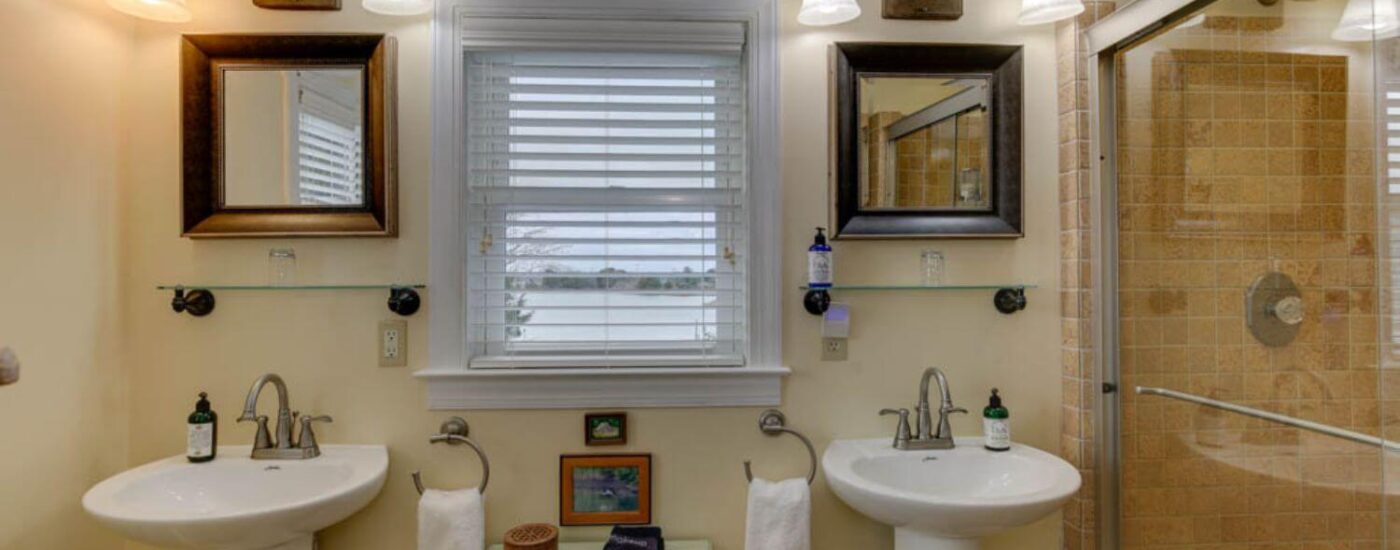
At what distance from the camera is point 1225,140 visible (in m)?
1.68

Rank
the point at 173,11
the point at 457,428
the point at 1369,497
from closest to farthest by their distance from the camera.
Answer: the point at 1369,497 < the point at 173,11 < the point at 457,428

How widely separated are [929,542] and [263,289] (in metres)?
1.91

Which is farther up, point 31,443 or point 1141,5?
point 1141,5

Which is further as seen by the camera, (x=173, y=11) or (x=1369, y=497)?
(x=173, y=11)

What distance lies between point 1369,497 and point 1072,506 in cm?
62

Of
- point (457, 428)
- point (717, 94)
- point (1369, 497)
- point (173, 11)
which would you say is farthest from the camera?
point (717, 94)

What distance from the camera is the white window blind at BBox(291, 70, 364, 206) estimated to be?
5.87 ft

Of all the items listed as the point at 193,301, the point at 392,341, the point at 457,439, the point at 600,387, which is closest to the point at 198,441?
the point at 193,301

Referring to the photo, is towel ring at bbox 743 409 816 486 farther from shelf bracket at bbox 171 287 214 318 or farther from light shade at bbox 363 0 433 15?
shelf bracket at bbox 171 287 214 318

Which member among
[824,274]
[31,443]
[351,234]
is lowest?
[31,443]

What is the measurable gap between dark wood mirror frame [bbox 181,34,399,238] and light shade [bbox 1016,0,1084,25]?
5.77 feet

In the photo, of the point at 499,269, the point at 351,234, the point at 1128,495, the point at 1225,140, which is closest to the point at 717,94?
the point at 499,269

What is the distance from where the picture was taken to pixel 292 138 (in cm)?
179

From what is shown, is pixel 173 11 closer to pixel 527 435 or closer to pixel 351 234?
pixel 351 234
